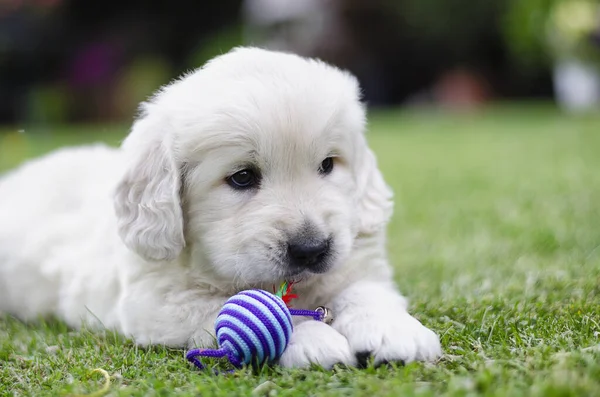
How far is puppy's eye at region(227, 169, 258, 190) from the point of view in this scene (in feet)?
9.84

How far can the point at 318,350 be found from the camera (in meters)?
2.57

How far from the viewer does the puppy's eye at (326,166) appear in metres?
3.13

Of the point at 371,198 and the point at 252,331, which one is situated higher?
the point at 371,198

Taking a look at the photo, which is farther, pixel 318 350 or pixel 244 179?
pixel 244 179

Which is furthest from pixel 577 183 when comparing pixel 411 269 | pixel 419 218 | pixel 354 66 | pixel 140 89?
pixel 354 66

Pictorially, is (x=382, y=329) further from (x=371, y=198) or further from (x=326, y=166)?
(x=371, y=198)

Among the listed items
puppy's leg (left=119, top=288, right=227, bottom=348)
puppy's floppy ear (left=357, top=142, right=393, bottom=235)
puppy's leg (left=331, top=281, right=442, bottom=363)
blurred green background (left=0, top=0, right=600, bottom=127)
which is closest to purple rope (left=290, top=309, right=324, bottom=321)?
puppy's leg (left=331, top=281, right=442, bottom=363)

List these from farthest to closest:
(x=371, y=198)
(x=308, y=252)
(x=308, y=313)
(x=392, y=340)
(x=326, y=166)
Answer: (x=371, y=198) → (x=326, y=166) → (x=308, y=313) → (x=308, y=252) → (x=392, y=340)

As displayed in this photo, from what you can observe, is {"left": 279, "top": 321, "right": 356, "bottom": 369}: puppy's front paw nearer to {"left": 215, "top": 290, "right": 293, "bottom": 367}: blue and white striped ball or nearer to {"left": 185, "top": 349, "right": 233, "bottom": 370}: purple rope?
{"left": 215, "top": 290, "right": 293, "bottom": 367}: blue and white striped ball

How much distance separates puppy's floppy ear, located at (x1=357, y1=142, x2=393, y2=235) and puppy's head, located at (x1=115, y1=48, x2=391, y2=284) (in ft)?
0.23

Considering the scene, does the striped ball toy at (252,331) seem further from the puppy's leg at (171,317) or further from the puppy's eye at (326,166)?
the puppy's eye at (326,166)

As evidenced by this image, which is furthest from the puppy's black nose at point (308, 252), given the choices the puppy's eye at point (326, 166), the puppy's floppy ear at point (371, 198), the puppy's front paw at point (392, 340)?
the puppy's floppy ear at point (371, 198)

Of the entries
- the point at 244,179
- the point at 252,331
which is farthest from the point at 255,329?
the point at 244,179

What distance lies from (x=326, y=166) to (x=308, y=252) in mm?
531
